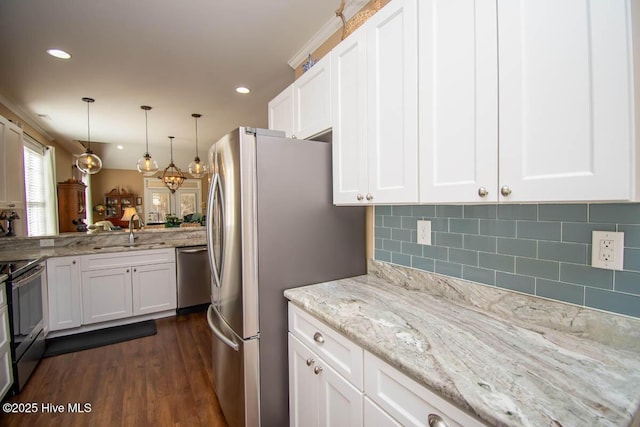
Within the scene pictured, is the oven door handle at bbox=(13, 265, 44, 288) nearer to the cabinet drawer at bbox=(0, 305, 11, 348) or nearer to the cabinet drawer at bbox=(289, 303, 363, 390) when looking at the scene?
the cabinet drawer at bbox=(0, 305, 11, 348)

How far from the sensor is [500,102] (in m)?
0.89

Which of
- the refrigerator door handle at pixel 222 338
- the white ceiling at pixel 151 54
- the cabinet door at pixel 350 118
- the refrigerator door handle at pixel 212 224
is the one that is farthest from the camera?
the white ceiling at pixel 151 54

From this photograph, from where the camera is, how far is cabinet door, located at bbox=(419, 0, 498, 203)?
912 mm

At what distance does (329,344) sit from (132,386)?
1.86 meters

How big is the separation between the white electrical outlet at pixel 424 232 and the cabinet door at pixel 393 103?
36 centimetres

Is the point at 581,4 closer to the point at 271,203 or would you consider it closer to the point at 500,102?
the point at 500,102

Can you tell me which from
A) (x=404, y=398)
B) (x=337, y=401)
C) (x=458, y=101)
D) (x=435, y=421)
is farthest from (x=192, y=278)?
(x=458, y=101)

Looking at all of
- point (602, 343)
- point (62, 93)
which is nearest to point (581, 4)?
point (602, 343)

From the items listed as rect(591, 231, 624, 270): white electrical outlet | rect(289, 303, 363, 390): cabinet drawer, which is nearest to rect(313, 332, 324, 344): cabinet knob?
rect(289, 303, 363, 390): cabinet drawer

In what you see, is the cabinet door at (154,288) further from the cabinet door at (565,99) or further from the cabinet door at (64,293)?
the cabinet door at (565,99)

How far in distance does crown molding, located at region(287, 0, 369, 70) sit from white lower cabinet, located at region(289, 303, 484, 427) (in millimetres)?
1920

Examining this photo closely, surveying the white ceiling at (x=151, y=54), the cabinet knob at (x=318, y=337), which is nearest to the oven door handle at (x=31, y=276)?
the white ceiling at (x=151, y=54)

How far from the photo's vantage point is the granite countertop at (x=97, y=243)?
118 inches

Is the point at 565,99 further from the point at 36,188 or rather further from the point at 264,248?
the point at 36,188
